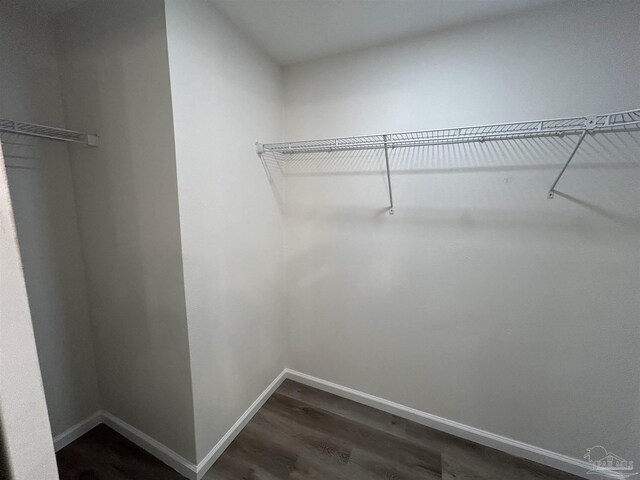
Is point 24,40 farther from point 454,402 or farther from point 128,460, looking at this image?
point 454,402

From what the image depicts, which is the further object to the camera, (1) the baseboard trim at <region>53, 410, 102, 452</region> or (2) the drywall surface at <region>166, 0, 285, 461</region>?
(1) the baseboard trim at <region>53, 410, 102, 452</region>

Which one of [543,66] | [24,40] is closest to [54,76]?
[24,40]

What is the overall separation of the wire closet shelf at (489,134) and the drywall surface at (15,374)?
133 cm

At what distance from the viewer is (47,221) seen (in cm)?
144

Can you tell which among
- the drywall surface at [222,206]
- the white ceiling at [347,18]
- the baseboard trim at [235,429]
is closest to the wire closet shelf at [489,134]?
the drywall surface at [222,206]

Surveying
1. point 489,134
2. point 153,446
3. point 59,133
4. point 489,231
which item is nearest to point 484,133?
point 489,134

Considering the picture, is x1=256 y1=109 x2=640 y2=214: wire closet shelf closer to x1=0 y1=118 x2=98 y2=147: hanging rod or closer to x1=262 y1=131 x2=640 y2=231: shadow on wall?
x1=262 y1=131 x2=640 y2=231: shadow on wall

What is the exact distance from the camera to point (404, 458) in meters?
1.58

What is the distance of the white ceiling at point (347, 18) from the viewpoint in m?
1.32

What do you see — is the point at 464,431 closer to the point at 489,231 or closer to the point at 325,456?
the point at 325,456

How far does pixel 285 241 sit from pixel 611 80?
2.05 m

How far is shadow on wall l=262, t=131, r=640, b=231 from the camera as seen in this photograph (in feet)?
4.15

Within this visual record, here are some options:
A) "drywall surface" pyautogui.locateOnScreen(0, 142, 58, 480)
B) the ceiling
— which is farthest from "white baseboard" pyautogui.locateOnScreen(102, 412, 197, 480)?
the ceiling

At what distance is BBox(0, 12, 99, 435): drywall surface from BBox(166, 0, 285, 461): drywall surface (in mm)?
863
